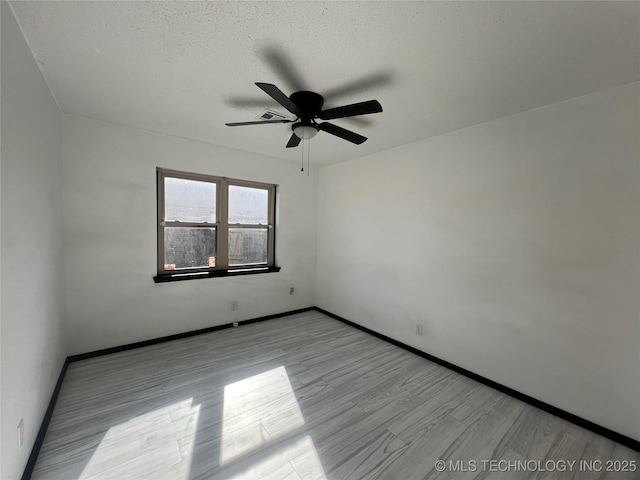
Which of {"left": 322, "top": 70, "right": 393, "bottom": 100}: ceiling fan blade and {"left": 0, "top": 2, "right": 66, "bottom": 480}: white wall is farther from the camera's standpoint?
{"left": 322, "top": 70, "right": 393, "bottom": 100}: ceiling fan blade

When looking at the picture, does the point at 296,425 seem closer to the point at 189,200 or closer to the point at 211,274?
the point at 211,274

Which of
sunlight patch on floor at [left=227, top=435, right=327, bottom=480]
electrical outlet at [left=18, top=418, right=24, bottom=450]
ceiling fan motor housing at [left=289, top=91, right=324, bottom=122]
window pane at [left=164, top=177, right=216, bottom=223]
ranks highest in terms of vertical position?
ceiling fan motor housing at [left=289, top=91, right=324, bottom=122]

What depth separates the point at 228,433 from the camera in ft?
5.94

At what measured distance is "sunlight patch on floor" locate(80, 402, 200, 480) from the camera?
1.51 meters

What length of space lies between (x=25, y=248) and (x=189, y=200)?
1.94 m

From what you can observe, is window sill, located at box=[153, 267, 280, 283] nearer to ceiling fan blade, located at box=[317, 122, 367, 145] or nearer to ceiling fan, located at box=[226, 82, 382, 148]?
ceiling fan, located at box=[226, 82, 382, 148]

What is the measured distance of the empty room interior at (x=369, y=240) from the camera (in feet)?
4.65

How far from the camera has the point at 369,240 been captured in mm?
3607

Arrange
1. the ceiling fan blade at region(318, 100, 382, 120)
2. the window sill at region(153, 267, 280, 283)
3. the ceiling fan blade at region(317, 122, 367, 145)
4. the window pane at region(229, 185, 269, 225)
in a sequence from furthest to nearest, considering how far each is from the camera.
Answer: the window pane at region(229, 185, 269, 225) → the window sill at region(153, 267, 280, 283) → the ceiling fan blade at region(317, 122, 367, 145) → the ceiling fan blade at region(318, 100, 382, 120)

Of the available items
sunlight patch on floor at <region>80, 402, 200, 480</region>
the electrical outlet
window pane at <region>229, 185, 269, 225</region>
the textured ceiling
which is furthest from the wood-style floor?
the textured ceiling

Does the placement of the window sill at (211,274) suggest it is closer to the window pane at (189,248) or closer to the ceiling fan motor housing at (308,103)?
the window pane at (189,248)

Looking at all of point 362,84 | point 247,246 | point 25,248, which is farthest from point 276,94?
point 247,246

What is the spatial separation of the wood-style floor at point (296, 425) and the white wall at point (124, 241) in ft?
1.43

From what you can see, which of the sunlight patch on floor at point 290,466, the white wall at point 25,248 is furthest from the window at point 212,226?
the sunlight patch on floor at point 290,466
